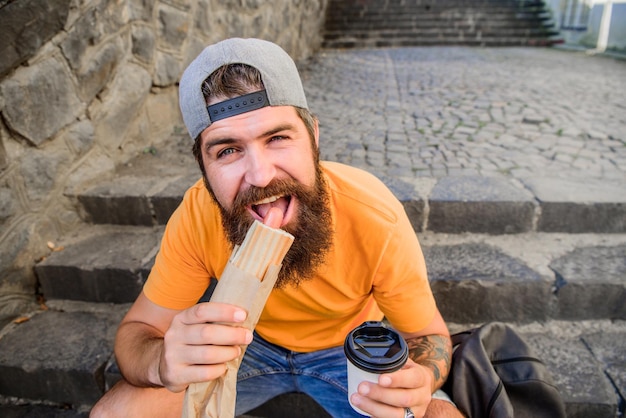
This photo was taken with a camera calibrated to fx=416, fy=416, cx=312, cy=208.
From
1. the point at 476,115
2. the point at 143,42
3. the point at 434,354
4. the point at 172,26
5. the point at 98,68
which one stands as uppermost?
the point at 172,26

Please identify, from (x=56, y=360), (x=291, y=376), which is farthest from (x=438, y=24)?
(x=56, y=360)

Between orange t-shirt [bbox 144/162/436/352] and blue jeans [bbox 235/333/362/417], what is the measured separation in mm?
51

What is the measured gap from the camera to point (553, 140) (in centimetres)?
356

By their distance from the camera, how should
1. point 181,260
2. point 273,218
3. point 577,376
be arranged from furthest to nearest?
point 577,376 → point 181,260 → point 273,218

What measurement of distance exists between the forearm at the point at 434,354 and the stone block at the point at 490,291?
688 mm

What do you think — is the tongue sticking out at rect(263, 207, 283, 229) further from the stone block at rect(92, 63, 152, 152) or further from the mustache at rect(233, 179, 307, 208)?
the stone block at rect(92, 63, 152, 152)

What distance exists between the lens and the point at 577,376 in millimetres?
1914

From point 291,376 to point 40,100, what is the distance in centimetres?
208

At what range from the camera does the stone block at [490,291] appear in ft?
7.20

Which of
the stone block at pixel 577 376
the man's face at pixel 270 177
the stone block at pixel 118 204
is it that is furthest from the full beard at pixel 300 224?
the stone block at pixel 118 204

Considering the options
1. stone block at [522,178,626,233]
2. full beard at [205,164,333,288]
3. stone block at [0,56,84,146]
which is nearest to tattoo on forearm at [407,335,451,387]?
full beard at [205,164,333,288]

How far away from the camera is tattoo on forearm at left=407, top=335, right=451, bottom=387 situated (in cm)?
149

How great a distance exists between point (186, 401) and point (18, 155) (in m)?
1.94

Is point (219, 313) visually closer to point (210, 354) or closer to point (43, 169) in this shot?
point (210, 354)
